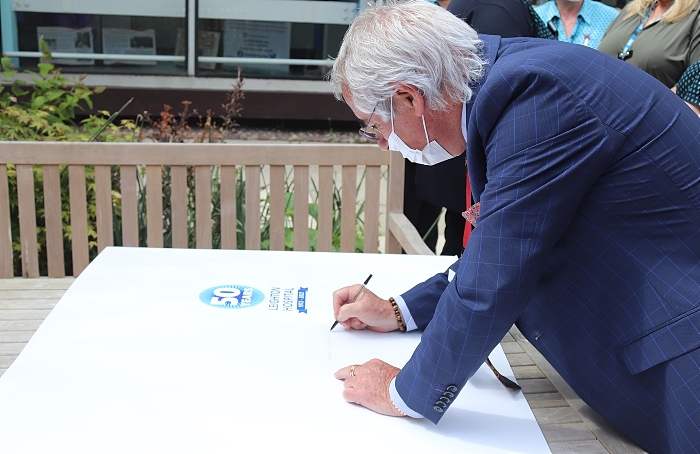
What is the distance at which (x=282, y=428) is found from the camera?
1.33m

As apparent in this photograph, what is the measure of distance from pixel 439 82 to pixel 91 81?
7.32m

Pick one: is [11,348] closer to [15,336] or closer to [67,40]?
[15,336]

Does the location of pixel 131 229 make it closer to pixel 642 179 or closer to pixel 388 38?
pixel 388 38

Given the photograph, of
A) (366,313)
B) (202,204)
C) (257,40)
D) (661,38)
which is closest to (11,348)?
(366,313)

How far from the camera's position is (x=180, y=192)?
2.78 m

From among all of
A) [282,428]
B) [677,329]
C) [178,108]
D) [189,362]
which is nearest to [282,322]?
[189,362]

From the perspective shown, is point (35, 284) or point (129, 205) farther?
point (129, 205)

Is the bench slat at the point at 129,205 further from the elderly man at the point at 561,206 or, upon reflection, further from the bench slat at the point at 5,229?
the elderly man at the point at 561,206

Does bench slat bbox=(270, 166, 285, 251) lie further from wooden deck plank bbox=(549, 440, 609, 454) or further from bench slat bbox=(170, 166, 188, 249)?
wooden deck plank bbox=(549, 440, 609, 454)

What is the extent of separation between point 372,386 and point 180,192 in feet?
5.14

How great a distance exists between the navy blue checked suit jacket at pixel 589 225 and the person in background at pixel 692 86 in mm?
1423

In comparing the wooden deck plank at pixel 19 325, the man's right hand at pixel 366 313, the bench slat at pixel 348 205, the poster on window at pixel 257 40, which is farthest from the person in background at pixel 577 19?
the poster on window at pixel 257 40

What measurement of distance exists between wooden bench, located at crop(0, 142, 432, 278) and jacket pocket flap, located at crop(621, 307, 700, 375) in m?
1.21

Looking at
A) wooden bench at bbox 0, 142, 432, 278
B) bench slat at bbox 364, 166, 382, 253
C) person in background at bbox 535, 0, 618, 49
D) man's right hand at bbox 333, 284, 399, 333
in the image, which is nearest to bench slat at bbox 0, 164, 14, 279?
wooden bench at bbox 0, 142, 432, 278
